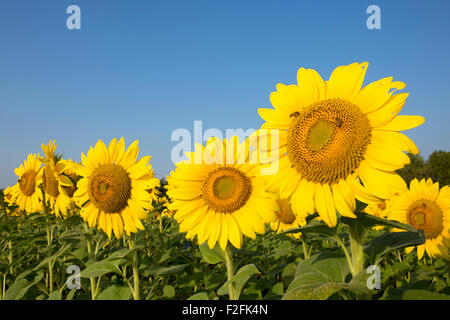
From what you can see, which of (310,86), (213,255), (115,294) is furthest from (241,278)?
(310,86)

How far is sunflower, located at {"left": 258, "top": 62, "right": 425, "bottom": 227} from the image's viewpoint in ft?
6.08

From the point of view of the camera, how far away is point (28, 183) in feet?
16.3

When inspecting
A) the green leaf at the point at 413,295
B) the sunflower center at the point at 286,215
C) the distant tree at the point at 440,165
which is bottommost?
the green leaf at the point at 413,295

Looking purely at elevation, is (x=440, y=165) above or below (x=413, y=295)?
above

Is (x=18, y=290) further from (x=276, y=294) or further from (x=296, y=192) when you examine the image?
(x=296, y=192)

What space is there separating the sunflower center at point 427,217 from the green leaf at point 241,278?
2.31 m

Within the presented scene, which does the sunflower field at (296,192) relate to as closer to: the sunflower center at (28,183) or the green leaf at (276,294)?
the green leaf at (276,294)

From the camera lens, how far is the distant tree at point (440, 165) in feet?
148

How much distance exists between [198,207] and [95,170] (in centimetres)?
157

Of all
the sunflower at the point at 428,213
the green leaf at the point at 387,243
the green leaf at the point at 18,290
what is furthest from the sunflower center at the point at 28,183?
the sunflower at the point at 428,213

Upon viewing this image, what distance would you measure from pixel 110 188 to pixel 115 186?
7cm

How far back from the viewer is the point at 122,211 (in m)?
3.66

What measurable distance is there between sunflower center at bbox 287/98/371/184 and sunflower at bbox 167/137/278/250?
0.67 metres

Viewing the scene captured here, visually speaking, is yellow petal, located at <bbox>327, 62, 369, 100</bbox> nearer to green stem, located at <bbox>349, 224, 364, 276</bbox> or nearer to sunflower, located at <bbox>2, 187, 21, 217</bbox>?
green stem, located at <bbox>349, 224, 364, 276</bbox>
